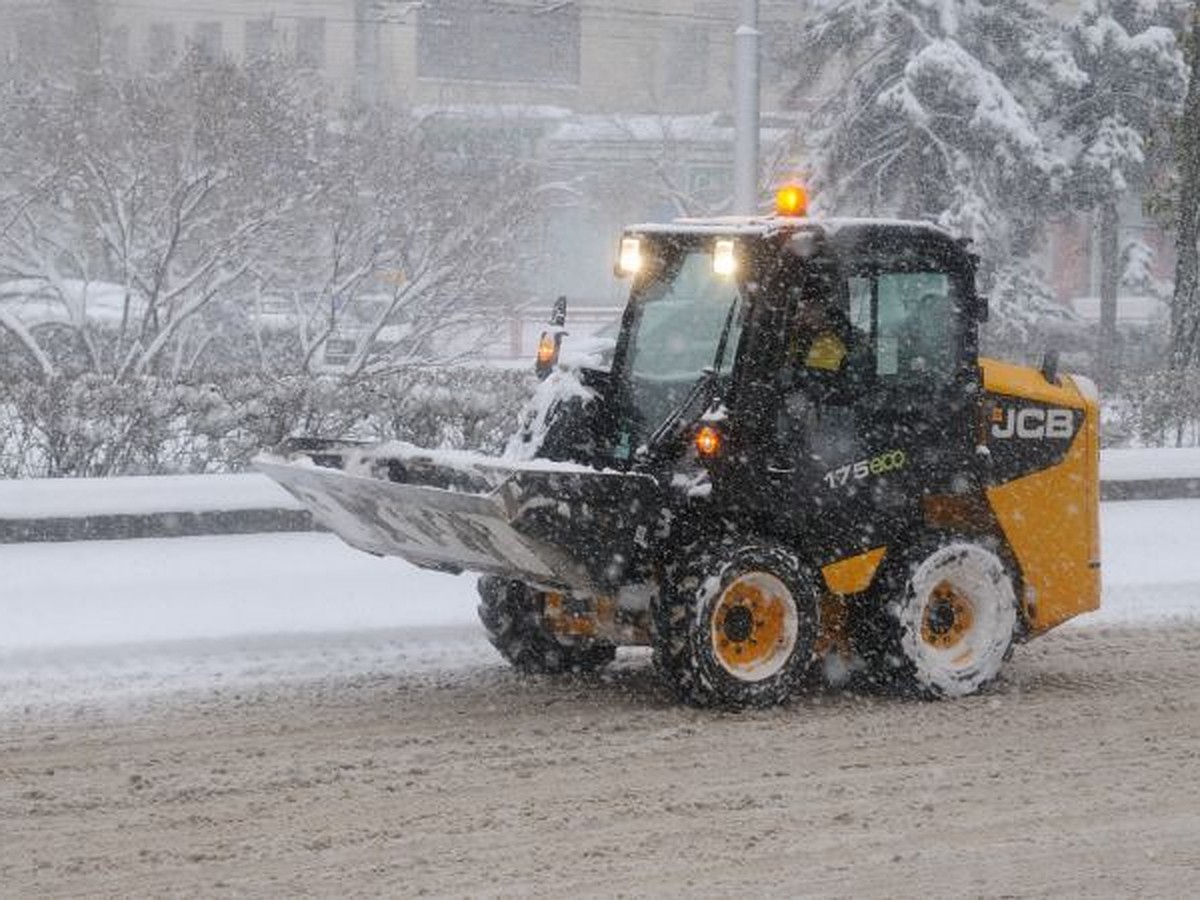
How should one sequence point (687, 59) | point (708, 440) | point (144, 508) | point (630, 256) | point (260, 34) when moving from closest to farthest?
→ point (708, 440) < point (630, 256) < point (144, 508) < point (260, 34) < point (687, 59)

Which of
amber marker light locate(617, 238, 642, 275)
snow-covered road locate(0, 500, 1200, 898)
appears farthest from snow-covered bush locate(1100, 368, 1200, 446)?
amber marker light locate(617, 238, 642, 275)

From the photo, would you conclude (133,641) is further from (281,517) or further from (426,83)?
(426,83)

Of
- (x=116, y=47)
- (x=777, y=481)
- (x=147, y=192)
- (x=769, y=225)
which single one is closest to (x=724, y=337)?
(x=769, y=225)

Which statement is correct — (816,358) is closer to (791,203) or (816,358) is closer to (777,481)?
(777,481)

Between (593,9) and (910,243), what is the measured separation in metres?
48.9

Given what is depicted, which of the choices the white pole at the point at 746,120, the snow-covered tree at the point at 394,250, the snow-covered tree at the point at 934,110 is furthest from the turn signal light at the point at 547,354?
the snow-covered tree at the point at 934,110

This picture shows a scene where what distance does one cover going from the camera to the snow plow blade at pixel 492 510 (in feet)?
25.9

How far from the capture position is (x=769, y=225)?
8.59 metres

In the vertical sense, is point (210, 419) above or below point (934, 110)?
below

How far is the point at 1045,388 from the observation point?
9.18m

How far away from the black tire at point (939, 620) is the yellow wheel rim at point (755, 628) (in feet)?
1.74

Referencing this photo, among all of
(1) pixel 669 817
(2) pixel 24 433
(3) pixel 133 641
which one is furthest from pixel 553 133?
(1) pixel 669 817

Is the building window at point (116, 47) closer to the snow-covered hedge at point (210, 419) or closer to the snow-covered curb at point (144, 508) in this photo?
the snow-covered hedge at point (210, 419)

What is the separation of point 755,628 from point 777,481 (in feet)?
2.03
